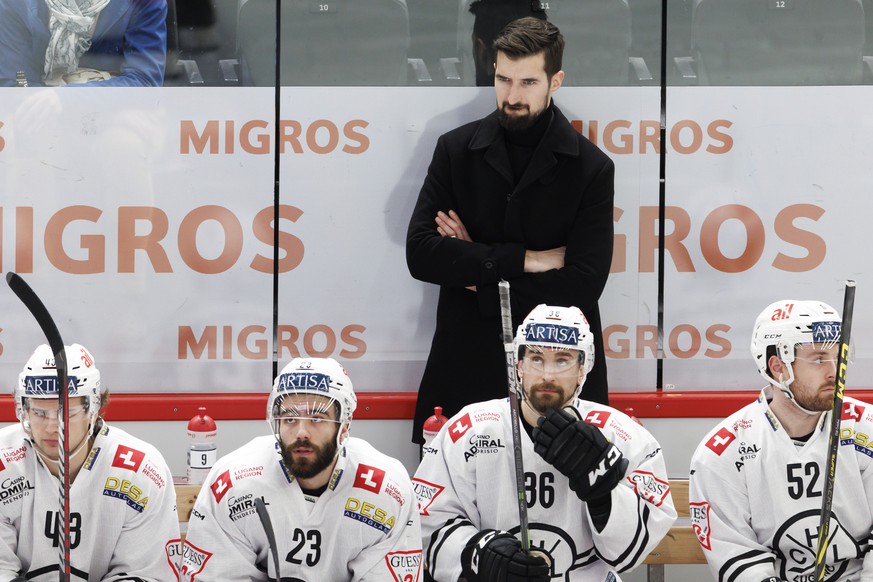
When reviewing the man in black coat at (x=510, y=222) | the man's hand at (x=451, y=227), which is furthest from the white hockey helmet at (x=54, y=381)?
the man's hand at (x=451, y=227)

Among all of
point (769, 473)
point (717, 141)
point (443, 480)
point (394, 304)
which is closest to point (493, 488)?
point (443, 480)

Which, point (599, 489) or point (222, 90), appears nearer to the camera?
point (599, 489)

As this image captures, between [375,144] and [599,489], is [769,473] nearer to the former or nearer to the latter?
[599,489]

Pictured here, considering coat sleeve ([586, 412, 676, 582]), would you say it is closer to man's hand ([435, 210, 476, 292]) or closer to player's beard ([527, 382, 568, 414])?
player's beard ([527, 382, 568, 414])

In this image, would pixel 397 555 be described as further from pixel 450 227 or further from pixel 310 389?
pixel 450 227

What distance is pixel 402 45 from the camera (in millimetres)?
4871

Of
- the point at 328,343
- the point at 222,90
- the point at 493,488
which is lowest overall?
the point at 493,488

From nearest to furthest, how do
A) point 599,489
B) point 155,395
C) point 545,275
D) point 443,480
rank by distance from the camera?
1. point 599,489
2. point 443,480
3. point 545,275
4. point 155,395

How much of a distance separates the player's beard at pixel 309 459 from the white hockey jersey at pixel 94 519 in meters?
0.43

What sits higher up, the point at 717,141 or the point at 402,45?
the point at 402,45

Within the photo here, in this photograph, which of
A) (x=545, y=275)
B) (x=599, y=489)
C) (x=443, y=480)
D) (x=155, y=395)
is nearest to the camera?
(x=599, y=489)

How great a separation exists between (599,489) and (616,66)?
2.10 m

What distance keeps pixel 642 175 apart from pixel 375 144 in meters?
1.02

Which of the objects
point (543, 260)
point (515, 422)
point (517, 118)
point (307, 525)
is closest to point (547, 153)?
point (517, 118)
